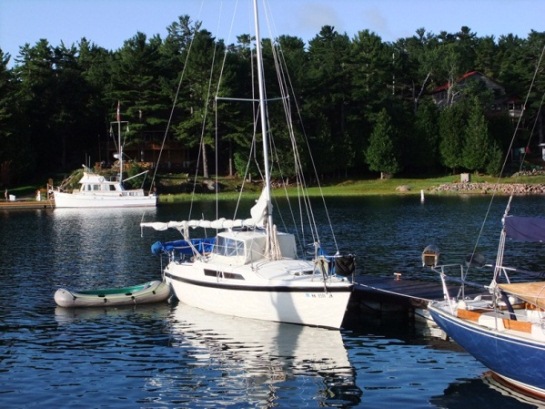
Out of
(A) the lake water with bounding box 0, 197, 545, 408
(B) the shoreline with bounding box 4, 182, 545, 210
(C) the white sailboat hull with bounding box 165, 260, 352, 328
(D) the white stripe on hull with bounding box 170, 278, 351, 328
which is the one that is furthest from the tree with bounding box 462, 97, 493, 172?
(D) the white stripe on hull with bounding box 170, 278, 351, 328

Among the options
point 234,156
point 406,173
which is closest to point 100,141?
point 234,156

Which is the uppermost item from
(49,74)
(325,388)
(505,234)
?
(49,74)

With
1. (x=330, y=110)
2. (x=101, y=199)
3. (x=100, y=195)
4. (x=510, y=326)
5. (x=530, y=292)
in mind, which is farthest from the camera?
Result: (x=330, y=110)

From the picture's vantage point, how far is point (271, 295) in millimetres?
29281

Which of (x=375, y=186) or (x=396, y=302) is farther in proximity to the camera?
(x=375, y=186)

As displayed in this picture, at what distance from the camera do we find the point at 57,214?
283 ft

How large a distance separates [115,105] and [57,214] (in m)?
29.3

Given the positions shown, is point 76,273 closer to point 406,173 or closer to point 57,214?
point 57,214

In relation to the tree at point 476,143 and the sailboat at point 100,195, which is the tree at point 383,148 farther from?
the sailboat at point 100,195

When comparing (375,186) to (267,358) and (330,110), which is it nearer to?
(330,110)

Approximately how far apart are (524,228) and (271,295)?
9448 mm

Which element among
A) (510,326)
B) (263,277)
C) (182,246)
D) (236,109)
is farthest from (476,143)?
(510,326)

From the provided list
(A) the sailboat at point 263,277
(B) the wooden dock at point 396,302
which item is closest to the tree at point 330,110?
(A) the sailboat at point 263,277

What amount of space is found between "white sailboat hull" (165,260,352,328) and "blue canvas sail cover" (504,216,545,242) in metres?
5.98
